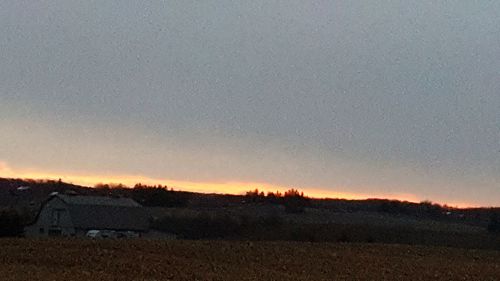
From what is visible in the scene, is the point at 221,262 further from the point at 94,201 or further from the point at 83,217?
the point at 94,201

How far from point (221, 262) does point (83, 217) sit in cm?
4849

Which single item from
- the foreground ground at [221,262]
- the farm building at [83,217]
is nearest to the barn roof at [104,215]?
the farm building at [83,217]

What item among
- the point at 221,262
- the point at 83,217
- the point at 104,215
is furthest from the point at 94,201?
the point at 221,262

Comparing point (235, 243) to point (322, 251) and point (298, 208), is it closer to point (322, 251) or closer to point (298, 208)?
point (322, 251)

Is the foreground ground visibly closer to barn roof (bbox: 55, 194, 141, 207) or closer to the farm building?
the farm building

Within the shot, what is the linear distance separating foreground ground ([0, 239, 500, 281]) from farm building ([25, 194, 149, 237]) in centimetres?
3921

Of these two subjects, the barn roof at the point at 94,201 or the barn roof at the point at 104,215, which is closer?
the barn roof at the point at 104,215

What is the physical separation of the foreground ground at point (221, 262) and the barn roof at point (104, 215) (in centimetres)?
3919

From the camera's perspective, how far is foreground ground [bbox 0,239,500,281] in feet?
96.7

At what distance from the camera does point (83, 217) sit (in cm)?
8150

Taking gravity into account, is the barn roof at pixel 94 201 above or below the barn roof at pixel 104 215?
above

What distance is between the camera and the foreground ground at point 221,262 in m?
29.5

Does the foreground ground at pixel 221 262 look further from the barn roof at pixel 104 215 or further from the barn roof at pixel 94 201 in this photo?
the barn roof at pixel 94 201

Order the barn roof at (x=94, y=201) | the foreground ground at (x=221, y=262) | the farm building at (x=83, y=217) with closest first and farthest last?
the foreground ground at (x=221, y=262) < the farm building at (x=83, y=217) < the barn roof at (x=94, y=201)
